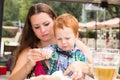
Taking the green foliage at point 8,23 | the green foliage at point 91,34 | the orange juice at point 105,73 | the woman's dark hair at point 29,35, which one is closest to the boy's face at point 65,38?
the woman's dark hair at point 29,35

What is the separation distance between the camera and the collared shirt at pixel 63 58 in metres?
1.24

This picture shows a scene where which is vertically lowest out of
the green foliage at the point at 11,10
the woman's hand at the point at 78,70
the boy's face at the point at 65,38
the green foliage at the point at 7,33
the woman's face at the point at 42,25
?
the woman's hand at the point at 78,70

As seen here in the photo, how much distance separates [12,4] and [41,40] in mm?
6667

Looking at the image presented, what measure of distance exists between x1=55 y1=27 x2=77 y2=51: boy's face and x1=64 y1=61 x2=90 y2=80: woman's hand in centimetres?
15

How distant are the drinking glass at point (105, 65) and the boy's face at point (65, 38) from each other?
30 cm

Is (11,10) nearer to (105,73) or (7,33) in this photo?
(7,33)

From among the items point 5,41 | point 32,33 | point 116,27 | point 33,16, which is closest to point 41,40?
point 32,33

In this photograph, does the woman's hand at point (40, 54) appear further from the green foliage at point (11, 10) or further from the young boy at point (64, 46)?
the green foliage at point (11, 10)

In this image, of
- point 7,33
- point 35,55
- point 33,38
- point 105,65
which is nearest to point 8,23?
point 7,33

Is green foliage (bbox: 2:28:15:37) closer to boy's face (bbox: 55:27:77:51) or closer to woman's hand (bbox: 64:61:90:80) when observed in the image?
boy's face (bbox: 55:27:77:51)

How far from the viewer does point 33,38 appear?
150 centimetres

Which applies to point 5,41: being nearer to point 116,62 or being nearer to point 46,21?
point 46,21

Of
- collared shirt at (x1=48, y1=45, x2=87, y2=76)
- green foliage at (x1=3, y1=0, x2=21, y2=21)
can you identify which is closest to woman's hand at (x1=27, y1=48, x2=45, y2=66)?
collared shirt at (x1=48, y1=45, x2=87, y2=76)

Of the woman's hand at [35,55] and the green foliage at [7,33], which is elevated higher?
the green foliage at [7,33]
